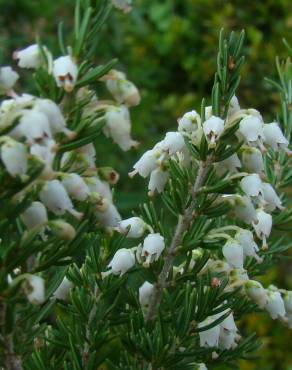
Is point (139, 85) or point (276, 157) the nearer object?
point (276, 157)

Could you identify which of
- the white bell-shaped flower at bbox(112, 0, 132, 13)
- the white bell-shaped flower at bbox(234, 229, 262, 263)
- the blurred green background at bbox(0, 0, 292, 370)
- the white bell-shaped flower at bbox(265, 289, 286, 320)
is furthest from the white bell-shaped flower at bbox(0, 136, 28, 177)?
the blurred green background at bbox(0, 0, 292, 370)

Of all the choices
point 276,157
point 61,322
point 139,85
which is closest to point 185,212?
point 61,322

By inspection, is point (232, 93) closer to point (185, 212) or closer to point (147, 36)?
point (185, 212)

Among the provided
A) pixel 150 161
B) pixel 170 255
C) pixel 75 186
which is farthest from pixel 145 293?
pixel 75 186

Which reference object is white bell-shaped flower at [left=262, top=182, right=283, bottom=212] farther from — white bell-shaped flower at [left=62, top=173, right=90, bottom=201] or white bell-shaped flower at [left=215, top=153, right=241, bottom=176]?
white bell-shaped flower at [left=62, top=173, right=90, bottom=201]

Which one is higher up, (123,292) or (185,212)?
(185,212)

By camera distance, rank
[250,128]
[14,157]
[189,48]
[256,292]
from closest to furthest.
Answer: [14,157] < [250,128] < [256,292] < [189,48]

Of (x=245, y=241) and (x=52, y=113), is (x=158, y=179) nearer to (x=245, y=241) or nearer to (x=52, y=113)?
(x=245, y=241)
